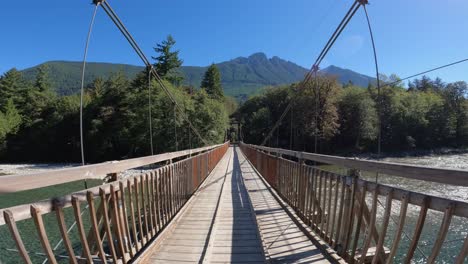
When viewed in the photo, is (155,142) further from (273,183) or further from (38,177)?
(38,177)

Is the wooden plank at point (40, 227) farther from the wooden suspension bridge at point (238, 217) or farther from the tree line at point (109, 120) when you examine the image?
the tree line at point (109, 120)

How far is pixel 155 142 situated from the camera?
90.0 feet

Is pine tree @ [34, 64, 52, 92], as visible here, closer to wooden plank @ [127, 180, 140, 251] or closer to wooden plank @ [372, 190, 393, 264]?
wooden plank @ [127, 180, 140, 251]

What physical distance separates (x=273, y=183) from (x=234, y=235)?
2755mm

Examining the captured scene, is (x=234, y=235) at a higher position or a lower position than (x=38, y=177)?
lower

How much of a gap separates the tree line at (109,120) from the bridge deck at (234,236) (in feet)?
65.0

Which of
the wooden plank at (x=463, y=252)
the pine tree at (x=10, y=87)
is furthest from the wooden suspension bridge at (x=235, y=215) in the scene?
the pine tree at (x=10, y=87)

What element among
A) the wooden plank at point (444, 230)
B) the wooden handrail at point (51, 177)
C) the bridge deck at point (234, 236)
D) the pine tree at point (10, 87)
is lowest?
the bridge deck at point (234, 236)

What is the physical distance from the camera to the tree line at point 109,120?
28047 millimetres

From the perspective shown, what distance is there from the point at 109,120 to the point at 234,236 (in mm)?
31500

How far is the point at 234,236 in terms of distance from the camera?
11.2 ft

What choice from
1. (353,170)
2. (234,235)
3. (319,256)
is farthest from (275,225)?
(353,170)

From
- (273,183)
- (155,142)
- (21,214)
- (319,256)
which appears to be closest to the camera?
(21,214)

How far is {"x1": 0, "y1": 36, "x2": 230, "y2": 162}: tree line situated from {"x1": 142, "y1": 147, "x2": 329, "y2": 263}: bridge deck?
19.8 m
